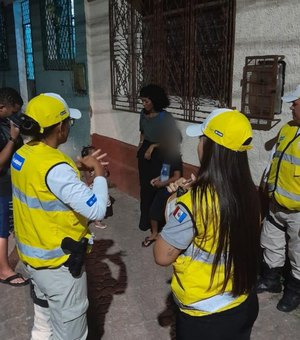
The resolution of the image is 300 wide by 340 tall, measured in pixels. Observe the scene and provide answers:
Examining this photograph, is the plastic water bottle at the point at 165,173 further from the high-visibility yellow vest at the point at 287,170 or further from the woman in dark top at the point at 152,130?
the high-visibility yellow vest at the point at 287,170

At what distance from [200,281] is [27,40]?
9.33 meters

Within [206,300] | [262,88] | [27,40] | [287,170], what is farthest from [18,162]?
[27,40]

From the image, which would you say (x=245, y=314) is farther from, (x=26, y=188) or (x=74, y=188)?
(x=26, y=188)

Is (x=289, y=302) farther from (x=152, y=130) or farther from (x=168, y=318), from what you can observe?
(x=152, y=130)

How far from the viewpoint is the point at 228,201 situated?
62.9 inches

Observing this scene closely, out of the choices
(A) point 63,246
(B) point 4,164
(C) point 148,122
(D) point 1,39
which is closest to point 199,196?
(A) point 63,246

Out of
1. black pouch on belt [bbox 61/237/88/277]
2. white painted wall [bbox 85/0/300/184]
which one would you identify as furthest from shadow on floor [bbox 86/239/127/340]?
white painted wall [bbox 85/0/300/184]

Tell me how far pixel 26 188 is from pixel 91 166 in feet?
1.17

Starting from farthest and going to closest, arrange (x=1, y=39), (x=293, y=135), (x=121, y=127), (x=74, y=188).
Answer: (x=1, y=39) < (x=121, y=127) < (x=293, y=135) < (x=74, y=188)

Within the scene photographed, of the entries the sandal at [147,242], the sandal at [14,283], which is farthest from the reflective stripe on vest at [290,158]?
the sandal at [14,283]

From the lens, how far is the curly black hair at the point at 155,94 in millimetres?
4184

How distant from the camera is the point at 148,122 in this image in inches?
173

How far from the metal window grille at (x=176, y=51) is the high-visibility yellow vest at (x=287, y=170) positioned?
1003 mm

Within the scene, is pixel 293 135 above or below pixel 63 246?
above
